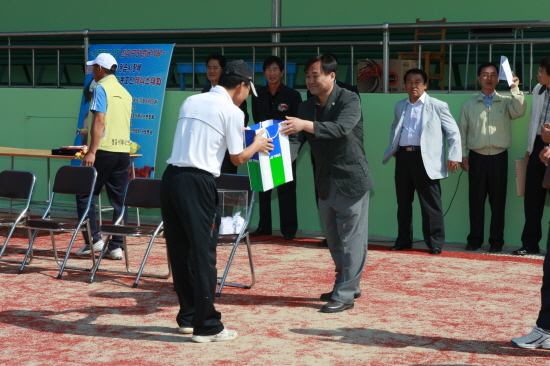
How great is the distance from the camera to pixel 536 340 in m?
4.49

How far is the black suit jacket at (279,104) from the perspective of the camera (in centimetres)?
818

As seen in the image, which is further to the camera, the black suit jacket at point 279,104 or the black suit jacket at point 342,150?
the black suit jacket at point 279,104

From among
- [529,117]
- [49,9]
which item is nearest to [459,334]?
[529,117]

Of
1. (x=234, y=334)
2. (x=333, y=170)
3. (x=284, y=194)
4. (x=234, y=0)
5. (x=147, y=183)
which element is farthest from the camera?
(x=234, y=0)

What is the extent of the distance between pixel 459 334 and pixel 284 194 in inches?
153

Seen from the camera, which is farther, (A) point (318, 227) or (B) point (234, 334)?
(A) point (318, 227)

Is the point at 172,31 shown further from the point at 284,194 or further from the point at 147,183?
the point at 147,183

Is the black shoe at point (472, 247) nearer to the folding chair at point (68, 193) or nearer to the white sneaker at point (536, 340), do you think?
A: the white sneaker at point (536, 340)

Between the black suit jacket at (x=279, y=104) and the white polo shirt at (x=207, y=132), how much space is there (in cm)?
362

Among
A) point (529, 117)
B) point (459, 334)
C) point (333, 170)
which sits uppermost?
point (529, 117)

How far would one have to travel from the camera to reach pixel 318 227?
8.95m

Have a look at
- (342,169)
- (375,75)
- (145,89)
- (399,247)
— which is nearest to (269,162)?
(342,169)

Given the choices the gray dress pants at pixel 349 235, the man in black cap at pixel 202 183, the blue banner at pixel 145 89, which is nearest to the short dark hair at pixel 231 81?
the man in black cap at pixel 202 183

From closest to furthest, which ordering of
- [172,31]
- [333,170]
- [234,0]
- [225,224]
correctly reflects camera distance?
[333,170] → [225,224] → [172,31] → [234,0]
